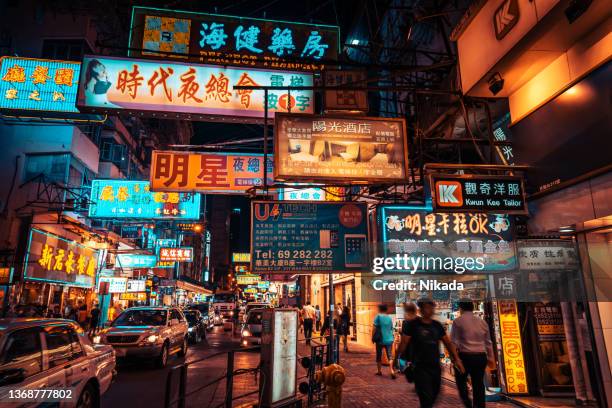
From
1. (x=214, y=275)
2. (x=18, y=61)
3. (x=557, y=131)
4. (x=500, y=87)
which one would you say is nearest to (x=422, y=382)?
(x=557, y=131)

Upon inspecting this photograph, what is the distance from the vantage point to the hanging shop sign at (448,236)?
7.20 meters

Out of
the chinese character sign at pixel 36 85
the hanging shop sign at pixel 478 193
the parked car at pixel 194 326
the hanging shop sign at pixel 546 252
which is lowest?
the parked car at pixel 194 326

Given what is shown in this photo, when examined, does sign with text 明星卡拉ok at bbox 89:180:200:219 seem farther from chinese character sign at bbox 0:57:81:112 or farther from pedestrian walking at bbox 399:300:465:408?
pedestrian walking at bbox 399:300:465:408

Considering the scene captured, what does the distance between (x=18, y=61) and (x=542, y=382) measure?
1963 centimetres

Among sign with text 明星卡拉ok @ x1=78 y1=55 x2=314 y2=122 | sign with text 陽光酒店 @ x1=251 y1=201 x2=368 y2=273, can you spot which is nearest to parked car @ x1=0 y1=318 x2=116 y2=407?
sign with text 陽光酒店 @ x1=251 y1=201 x2=368 y2=273

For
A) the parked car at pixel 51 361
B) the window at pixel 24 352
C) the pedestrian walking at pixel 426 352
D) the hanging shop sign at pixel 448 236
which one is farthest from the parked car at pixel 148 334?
the pedestrian walking at pixel 426 352

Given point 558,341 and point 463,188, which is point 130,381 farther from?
point 558,341

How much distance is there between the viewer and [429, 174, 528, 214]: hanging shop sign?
5883mm

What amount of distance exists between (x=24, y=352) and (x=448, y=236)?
685 cm

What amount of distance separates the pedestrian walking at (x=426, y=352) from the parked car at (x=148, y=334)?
8.70 m

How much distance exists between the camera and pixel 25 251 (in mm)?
17469

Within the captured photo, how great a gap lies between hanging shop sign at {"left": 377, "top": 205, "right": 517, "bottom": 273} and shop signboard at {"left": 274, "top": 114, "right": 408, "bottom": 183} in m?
1.21

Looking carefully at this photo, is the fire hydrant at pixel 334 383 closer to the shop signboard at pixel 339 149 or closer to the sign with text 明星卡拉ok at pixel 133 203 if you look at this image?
the shop signboard at pixel 339 149

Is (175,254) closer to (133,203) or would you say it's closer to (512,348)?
(133,203)
